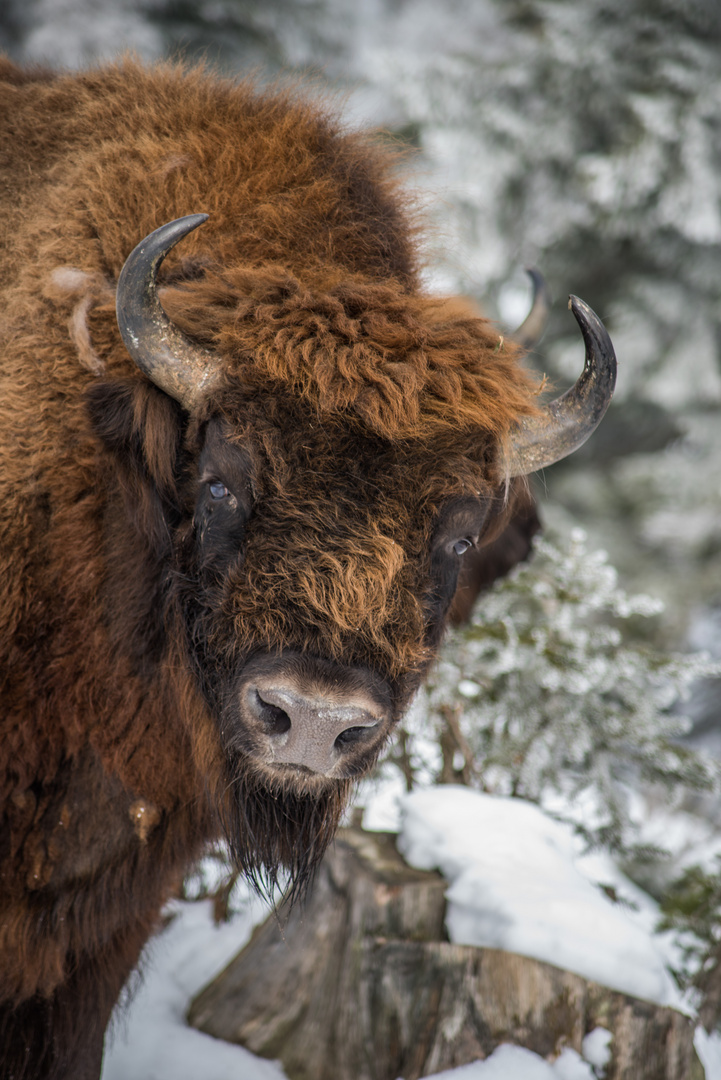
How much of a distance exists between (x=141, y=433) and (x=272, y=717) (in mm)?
934

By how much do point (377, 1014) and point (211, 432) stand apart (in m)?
2.05

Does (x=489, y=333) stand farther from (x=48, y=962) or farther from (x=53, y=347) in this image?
(x=48, y=962)

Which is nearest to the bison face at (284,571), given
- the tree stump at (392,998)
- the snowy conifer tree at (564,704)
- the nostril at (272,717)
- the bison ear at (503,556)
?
the nostril at (272,717)

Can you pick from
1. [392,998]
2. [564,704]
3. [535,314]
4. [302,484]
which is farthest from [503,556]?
[302,484]

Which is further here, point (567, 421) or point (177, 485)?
point (567, 421)

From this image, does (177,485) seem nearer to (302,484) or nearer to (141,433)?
(141,433)

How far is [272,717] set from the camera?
2021mm

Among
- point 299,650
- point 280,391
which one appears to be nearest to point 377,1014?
point 299,650

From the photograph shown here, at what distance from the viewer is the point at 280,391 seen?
215 centimetres

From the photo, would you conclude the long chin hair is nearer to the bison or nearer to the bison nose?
the bison

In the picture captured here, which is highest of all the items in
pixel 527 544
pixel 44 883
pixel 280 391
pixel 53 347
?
pixel 280 391

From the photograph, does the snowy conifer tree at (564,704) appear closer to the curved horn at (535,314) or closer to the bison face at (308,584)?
the curved horn at (535,314)

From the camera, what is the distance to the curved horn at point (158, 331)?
212cm

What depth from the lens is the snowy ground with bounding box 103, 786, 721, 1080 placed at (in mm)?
2607
